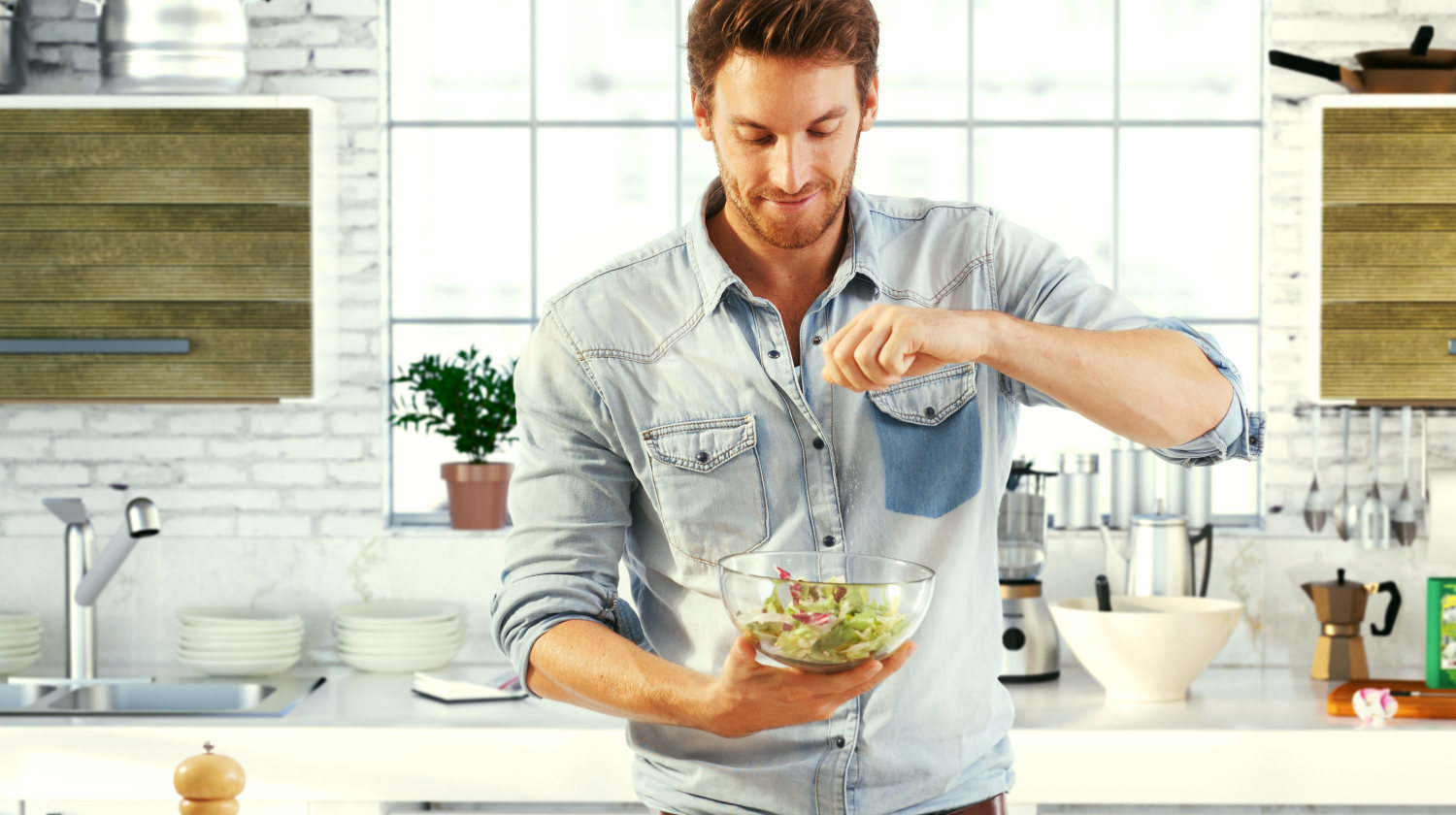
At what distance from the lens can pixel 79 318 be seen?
3.06 meters

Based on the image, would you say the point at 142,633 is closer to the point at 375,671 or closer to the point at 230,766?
the point at 375,671

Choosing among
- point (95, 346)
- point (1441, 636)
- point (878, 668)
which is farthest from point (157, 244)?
point (1441, 636)

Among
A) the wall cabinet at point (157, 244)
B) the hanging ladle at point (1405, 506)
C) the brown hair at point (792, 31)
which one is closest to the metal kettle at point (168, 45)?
the wall cabinet at point (157, 244)

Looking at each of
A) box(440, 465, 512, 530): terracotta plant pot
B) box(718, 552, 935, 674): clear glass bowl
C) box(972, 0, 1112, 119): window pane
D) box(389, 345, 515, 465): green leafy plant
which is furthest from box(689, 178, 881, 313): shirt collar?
box(972, 0, 1112, 119): window pane

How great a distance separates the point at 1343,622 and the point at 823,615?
7.89 ft

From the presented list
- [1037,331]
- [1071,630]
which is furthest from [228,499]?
[1037,331]

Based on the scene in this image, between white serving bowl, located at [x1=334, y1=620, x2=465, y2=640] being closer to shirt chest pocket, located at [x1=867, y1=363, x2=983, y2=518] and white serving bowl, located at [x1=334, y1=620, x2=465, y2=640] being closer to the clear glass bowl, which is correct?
shirt chest pocket, located at [x1=867, y1=363, x2=983, y2=518]

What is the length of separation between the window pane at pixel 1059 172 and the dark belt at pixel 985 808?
2.25 metres

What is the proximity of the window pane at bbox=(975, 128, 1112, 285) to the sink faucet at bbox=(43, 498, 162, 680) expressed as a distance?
7.73 ft

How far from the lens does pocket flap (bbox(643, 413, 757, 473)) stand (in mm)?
1429

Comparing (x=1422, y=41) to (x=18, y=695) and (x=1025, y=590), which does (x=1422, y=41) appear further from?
(x=18, y=695)

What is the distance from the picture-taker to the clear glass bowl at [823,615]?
1107 millimetres

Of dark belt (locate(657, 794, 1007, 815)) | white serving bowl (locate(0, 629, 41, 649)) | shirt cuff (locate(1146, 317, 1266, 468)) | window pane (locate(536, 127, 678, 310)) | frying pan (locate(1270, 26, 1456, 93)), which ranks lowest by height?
white serving bowl (locate(0, 629, 41, 649))

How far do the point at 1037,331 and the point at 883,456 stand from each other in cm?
26
